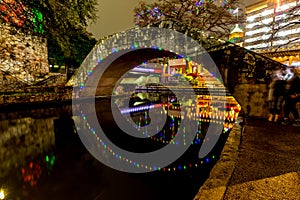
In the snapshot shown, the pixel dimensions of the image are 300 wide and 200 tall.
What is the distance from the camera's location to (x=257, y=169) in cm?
222

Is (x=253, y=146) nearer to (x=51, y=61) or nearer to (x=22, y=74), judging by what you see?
(x=22, y=74)

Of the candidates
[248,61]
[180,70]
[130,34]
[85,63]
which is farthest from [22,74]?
[180,70]

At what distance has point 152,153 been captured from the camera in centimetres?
448

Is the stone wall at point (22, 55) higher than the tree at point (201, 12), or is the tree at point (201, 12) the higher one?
the tree at point (201, 12)

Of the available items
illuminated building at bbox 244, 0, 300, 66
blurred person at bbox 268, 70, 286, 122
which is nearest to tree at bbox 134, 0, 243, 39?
illuminated building at bbox 244, 0, 300, 66

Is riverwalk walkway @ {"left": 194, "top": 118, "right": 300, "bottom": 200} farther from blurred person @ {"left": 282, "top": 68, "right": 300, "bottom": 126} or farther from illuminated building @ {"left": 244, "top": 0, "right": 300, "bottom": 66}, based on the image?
illuminated building @ {"left": 244, "top": 0, "right": 300, "bottom": 66}

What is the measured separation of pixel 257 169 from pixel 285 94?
367 centimetres

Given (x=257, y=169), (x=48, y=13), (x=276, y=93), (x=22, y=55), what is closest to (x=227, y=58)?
(x=276, y=93)

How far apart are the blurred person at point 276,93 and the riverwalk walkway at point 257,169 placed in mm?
1202

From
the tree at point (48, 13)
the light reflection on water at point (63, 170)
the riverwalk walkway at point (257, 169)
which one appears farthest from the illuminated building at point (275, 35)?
the riverwalk walkway at point (257, 169)

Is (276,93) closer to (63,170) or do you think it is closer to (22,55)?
(63,170)

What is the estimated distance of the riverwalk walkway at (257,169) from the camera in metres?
1.75

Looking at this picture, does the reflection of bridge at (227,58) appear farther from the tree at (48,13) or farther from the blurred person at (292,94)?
the tree at (48,13)

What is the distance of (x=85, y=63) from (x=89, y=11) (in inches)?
198
